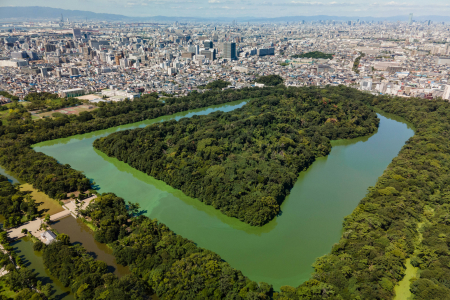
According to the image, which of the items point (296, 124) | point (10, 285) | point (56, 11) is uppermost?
point (56, 11)

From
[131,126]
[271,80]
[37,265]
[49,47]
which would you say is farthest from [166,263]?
[49,47]

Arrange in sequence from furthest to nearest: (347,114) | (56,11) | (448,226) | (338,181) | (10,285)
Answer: (56,11)
(347,114)
(338,181)
(448,226)
(10,285)

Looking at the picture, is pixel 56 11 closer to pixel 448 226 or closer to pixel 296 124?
pixel 296 124

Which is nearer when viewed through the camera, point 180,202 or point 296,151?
point 180,202

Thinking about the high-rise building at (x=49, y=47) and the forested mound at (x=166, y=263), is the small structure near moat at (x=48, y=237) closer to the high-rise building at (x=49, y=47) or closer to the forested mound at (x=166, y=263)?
the forested mound at (x=166, y=263)

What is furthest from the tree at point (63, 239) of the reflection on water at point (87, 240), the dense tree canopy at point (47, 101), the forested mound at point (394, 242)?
the dense tree canopy at point (47, 101)

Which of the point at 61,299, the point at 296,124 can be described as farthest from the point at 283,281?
the point at 296,124

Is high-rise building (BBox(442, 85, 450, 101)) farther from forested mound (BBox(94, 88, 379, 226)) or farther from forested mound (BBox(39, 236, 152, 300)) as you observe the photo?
forested mound (BBox(39, 236, 152, 300))
